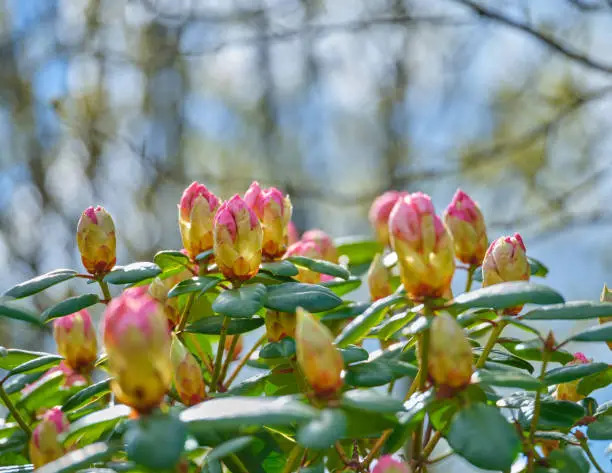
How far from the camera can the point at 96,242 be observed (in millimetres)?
645

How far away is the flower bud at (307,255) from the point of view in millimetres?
723

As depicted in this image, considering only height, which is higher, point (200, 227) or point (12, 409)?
point (200, 227)

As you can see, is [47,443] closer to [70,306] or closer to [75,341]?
[70,306]

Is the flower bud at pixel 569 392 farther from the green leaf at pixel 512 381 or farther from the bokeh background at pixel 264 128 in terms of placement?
the bokeh background at pixel 264 128

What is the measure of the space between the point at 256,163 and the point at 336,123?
0.93 metres

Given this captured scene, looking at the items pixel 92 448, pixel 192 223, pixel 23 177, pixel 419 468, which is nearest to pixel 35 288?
pixel 192 223

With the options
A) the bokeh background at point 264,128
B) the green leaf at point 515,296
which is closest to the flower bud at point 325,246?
the green leaf at point 515,296

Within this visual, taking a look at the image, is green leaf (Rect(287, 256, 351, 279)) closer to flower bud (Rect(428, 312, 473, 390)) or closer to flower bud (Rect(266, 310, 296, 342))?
flower bud (Rect(266, 310, 296, 342))

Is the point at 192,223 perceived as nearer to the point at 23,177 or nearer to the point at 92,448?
the point at 92,448

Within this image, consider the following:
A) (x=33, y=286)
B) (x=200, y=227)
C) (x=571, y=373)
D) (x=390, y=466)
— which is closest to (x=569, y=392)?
(x=571, y=373)

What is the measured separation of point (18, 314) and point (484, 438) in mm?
337

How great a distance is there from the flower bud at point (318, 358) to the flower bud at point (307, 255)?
269mm

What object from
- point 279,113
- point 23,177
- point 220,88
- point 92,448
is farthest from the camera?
point 220,88

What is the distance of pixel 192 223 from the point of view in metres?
0.66
